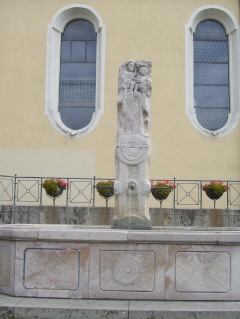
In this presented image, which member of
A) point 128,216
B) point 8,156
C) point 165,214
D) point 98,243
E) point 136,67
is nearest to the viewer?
point 98,243

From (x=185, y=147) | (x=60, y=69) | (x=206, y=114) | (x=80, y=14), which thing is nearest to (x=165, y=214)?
(x=185, y=147)

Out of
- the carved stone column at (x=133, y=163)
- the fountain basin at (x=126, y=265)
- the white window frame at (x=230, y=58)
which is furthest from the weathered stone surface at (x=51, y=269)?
the white window frame at (x=230, y=58)

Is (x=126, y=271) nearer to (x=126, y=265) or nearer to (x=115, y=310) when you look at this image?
(x=126, y=265)

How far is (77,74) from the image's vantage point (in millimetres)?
16281

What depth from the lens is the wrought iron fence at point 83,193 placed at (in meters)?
14.6

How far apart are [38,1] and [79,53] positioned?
7.34 feet

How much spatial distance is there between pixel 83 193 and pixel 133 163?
275 inches

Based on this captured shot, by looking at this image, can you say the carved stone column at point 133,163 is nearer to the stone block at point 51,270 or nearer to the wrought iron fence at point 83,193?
the stone block at point 51,270

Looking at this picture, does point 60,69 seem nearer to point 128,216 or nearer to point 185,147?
point 185,147

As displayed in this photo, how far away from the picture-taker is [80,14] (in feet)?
54.1

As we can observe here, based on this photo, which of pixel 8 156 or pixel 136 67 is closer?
pixel 136 67

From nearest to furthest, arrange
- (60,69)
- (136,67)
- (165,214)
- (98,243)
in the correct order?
(98,243), (136,67), (165,214), (60,69)

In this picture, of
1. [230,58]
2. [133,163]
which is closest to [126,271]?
[133,163]

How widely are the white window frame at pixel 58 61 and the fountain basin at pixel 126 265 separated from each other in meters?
9.24
